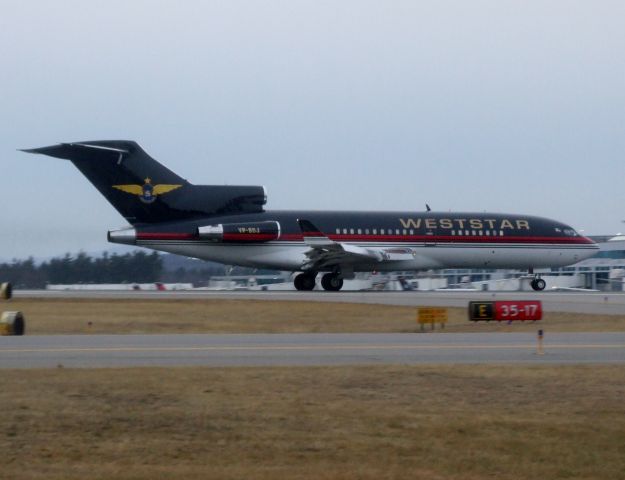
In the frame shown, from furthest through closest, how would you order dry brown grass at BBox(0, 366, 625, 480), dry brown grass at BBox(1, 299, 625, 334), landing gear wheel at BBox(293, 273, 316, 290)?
landing gear wheel at BBox(293, 273, 316, 290)
dry brown grass at BBox(1, 299, 625, 334)
dry brown grass at BBox(0, 366, 625, 480)

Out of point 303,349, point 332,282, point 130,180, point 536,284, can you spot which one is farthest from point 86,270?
point 303,349

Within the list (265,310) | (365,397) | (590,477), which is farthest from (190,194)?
(590,477)

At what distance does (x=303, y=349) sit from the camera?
22062 mm

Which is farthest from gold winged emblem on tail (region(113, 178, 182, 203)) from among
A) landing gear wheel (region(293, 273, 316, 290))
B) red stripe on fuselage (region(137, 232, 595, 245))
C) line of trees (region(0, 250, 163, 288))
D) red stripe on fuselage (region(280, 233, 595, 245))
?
line of trees (region(0, 250, 163, 288))

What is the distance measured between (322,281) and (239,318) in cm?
1602

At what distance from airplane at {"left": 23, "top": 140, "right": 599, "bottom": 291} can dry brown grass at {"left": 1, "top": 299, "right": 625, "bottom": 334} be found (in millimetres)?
6767

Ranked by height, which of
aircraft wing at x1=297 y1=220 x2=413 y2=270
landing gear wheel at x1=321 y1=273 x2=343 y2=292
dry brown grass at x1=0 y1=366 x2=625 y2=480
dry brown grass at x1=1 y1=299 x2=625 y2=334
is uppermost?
aircraft wing at x1=297 y1=220 x2=413 y2=270

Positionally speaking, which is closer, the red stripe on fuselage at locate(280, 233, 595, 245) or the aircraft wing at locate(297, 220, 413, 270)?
the aircraft wing at locate(297, 220, 413, 270)

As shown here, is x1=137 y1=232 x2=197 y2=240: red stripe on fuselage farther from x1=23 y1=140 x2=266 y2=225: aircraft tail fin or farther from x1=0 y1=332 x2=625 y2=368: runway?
x1=0 y1=332 x2=625 y2=368: runway

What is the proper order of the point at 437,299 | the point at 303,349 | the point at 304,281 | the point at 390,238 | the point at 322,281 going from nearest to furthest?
the point at 303,349 < the point at 437,299 < the point at 322,281 < the point at 390,238 < the point at 304,281

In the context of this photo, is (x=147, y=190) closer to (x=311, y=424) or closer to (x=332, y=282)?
(x=332, y=282)

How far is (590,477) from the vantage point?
452 inches

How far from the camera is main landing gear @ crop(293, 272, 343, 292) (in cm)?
4953

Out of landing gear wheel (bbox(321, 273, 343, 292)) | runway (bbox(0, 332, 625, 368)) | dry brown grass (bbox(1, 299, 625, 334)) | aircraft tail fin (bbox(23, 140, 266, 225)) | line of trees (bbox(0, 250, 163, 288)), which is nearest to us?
runway (bbox(0, 332, 625, 368))
